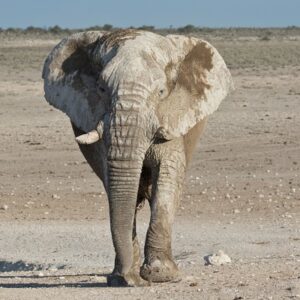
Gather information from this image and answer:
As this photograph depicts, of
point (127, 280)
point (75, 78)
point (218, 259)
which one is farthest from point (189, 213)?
point (127, 280)

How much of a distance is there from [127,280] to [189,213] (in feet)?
16.8

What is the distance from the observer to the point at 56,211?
15.8 metres

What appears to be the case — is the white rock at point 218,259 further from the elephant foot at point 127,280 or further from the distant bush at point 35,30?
the distant bush at point 35,30

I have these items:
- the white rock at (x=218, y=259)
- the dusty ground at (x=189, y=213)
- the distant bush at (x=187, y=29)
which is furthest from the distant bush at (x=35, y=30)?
the white rock at (x=218, y=259)

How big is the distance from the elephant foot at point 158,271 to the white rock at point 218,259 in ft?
4.72

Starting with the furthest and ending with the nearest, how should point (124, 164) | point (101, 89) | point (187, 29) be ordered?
point (187, 29)
point (101, 89)
point (124, 164)

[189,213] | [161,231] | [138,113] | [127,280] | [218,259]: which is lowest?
[189,213]

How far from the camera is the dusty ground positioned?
1038cm

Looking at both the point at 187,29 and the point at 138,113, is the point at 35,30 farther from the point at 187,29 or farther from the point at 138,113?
the point at 138,113

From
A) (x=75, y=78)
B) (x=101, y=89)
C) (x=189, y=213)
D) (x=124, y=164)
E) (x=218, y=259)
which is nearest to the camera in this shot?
(x=124, y=164)

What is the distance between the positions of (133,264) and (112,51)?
157 centimetres

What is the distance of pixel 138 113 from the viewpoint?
32.1 feet

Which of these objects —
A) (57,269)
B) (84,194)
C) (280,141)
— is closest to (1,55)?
(280,141)

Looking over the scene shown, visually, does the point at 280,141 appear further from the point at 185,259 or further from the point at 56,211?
the point at 185,259
